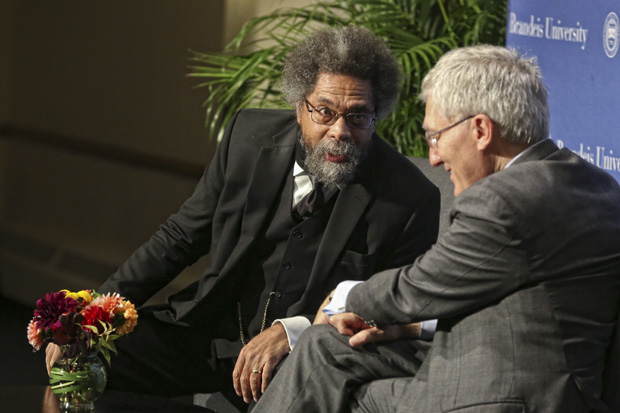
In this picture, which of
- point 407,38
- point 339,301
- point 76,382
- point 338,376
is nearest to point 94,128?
point 407,38

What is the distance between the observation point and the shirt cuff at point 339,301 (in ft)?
7.74

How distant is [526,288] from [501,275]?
→ 7 cm

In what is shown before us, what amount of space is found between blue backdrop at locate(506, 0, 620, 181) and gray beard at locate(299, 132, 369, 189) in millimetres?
818

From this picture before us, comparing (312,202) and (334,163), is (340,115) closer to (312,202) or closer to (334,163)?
(334,163)

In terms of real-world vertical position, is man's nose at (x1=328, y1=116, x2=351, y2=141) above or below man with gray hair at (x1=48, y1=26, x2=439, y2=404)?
above

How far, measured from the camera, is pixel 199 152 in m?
5.45

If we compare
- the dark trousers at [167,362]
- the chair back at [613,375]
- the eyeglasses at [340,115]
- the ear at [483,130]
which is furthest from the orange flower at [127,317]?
the chair back at [613,375]

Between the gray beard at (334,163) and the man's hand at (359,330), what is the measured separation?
2.04 ft

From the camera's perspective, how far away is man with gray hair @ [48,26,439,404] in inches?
112

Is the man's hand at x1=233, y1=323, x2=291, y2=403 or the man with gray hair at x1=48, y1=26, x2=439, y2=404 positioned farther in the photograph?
the man with gray hair at x1=48, y1=26, x2=439, y2=404

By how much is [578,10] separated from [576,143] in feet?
1.47

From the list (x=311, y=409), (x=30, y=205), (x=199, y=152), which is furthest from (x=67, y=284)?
(x=311, y=409)

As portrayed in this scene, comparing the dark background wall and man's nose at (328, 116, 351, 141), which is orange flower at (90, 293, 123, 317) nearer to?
man's nose at (328, 116, 351, 141)

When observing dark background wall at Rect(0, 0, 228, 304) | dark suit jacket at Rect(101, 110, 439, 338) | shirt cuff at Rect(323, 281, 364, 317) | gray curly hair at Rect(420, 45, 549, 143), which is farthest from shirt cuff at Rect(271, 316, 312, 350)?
dark background wall at Rect(0, 0, 228, 304)
